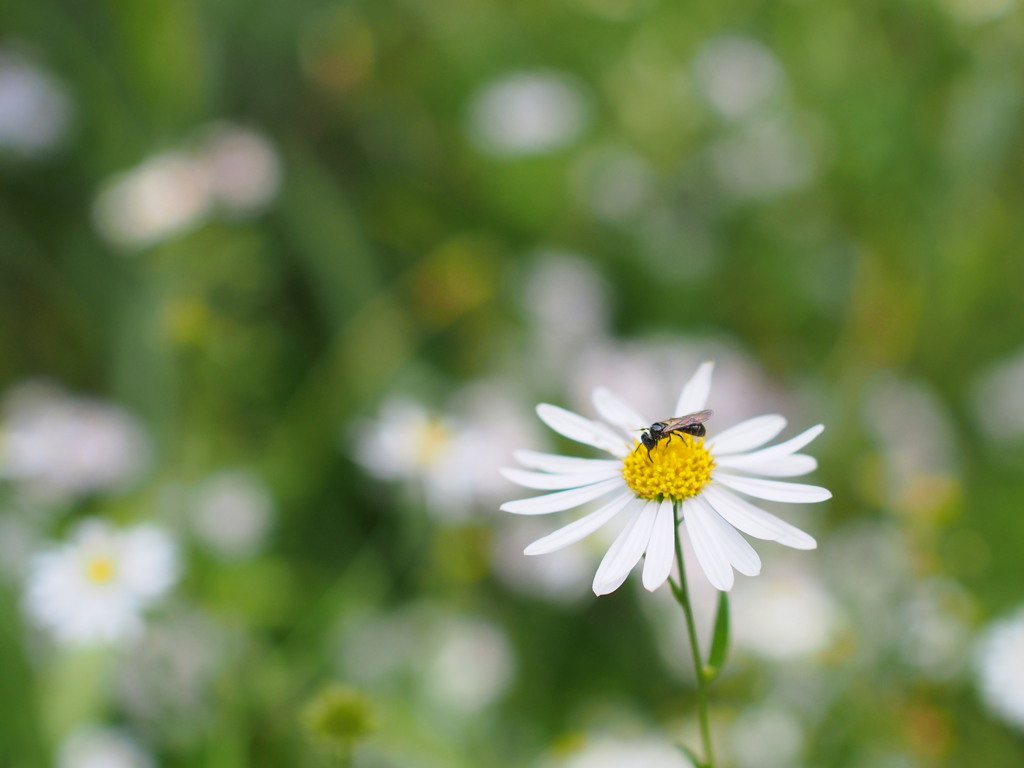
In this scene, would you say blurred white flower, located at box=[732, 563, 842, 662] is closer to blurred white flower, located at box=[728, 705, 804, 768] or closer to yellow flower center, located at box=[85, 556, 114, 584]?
blurred white flower, located at box=[728, 705, 804, 768]

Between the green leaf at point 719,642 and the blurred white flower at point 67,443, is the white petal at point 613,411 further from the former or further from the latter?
the blurred white flower at point 67,443

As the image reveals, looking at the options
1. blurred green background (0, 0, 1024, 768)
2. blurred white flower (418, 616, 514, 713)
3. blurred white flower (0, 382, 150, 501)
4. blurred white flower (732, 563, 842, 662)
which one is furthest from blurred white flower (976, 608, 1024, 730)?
blurred white flower (0, 382, 150, 501)

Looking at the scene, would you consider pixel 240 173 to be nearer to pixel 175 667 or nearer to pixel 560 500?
pixel 175 667

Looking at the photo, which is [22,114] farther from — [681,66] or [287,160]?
[681,66]

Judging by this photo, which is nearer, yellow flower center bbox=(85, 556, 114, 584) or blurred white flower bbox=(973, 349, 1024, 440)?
yellow flower center bbox=(85, 556, 114, 584)

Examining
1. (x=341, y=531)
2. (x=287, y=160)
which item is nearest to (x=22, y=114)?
(x=287, y=160)

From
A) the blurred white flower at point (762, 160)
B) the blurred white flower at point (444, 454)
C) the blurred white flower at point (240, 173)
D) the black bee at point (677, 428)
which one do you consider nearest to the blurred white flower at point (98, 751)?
the blurred white flower at point (444, 454)
